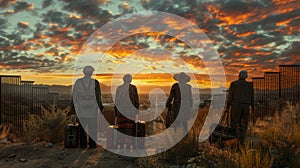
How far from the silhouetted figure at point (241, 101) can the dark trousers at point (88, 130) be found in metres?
4.01

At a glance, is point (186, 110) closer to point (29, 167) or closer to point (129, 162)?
point (129, 162)

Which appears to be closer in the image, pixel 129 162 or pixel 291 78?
pixel 129 162

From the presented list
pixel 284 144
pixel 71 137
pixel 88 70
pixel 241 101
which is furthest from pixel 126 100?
pixel 284 144

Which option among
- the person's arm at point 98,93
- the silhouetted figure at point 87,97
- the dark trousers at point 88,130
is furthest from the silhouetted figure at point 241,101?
the dark trousers at point 88,130

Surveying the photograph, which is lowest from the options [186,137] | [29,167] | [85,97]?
[29,167]

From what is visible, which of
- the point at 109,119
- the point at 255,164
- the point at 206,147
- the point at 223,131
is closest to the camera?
the point at 255,164

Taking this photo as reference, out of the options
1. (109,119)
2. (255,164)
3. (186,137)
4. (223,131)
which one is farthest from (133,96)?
(109,119)

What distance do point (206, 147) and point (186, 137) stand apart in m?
0.67

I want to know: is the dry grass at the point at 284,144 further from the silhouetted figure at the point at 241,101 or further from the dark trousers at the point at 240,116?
the silhouetted figure at the point at 241,101

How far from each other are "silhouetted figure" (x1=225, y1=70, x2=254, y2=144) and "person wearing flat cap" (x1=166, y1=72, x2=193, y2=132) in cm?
127

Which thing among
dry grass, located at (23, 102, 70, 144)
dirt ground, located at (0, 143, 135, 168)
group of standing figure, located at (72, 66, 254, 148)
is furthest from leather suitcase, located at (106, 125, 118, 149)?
dry grass, located at (23, 102, 70, 144)

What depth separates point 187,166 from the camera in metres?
8.14

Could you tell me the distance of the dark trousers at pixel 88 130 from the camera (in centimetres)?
1026

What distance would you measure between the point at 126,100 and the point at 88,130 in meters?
1.49
